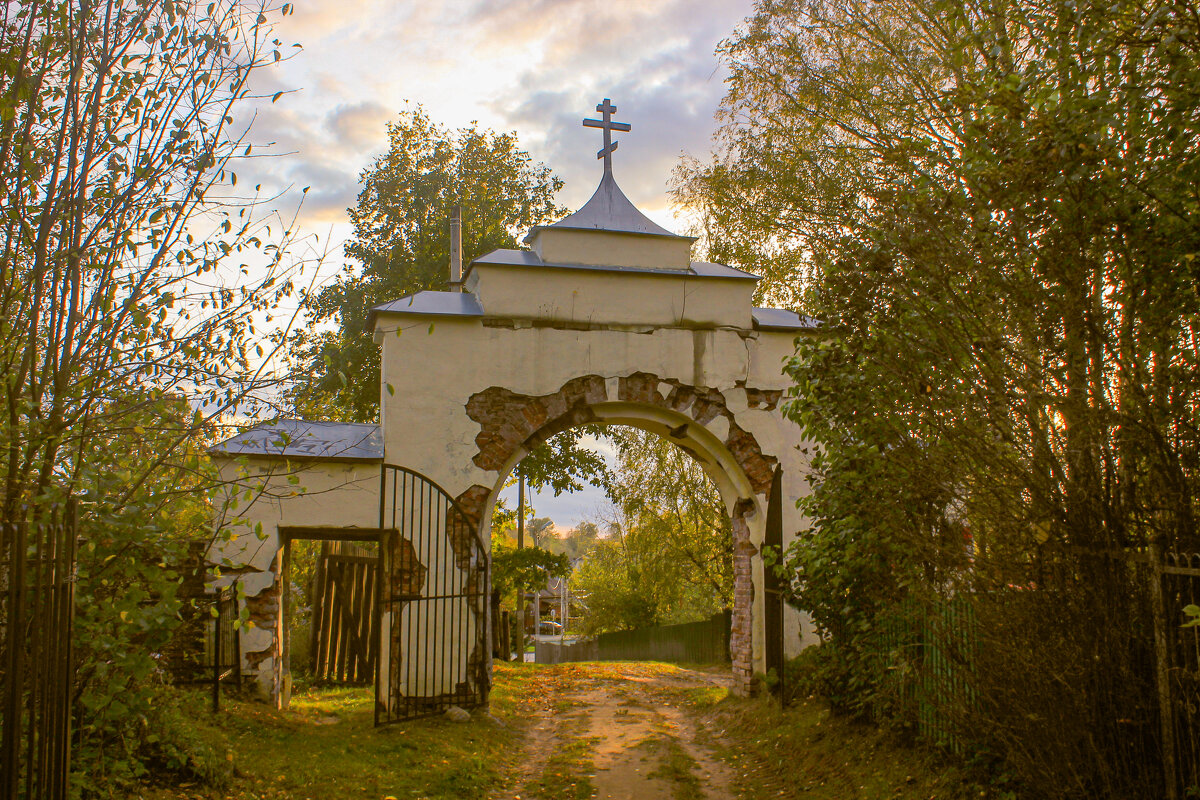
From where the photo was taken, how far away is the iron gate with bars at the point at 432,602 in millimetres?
9844

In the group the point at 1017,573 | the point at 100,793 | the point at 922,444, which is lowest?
the point at 100,793

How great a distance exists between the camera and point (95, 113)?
508 cm

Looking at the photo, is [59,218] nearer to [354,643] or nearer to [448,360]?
[448,360]

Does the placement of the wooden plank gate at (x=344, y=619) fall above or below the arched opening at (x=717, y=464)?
below

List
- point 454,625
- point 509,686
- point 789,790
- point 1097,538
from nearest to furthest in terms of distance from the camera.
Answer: point 1097,538
point 789,790
point 454,625
point 509,686

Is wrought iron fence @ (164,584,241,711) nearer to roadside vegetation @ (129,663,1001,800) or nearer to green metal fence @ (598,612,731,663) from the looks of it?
roadside vegetation @ (129,663,1001,800)

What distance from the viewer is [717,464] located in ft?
39.3

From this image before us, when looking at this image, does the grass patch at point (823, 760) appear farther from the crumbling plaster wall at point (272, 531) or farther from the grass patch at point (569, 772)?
the crumbling plaster wall at point (272, 531)

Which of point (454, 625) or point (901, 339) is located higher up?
point (901, 339)

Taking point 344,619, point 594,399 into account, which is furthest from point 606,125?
point 344,619

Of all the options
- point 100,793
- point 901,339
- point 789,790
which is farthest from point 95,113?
point 789,790

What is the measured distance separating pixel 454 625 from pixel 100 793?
17.1ft

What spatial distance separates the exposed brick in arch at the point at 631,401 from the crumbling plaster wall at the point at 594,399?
0.6 inches

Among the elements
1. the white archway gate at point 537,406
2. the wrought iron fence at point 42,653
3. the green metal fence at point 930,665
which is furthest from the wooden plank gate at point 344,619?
the wrought iron fence at point 42,653
